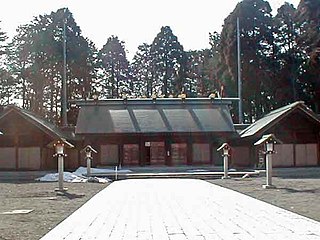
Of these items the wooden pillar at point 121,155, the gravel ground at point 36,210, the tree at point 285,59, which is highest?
the tree at point 285,59

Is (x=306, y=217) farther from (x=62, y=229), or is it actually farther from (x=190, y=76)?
(x=190, y=76)

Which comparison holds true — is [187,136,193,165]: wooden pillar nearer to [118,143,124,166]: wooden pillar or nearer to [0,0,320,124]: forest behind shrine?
[118,143,124,166]: wooden pillar

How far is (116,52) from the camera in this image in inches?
2103

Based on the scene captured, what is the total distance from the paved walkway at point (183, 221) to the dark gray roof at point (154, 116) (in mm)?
18775

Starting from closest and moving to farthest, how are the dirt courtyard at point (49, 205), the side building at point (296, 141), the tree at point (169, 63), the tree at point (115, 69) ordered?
the dirt courtyard at point (49, 205), the side building at point (296, 141), the tree at point (115, 69), the tree at point (169, 63)

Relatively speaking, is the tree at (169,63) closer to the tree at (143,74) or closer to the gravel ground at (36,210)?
the tree at (143,74)

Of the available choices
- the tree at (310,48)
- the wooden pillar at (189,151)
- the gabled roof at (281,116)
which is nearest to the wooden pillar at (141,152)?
the wooden pillar at (189,151)

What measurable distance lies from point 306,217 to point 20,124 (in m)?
24.2

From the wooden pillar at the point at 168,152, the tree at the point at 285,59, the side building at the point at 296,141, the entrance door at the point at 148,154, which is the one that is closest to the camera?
the side building at the point at 296,141

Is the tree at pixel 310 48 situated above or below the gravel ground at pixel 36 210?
above

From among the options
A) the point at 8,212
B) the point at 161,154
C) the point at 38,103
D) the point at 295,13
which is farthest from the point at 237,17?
the point at 8,212

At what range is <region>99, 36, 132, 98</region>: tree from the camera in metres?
52.5

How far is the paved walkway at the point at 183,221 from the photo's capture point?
7.92 meters

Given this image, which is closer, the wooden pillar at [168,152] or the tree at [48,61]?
the wooden pillar at [168,152]
